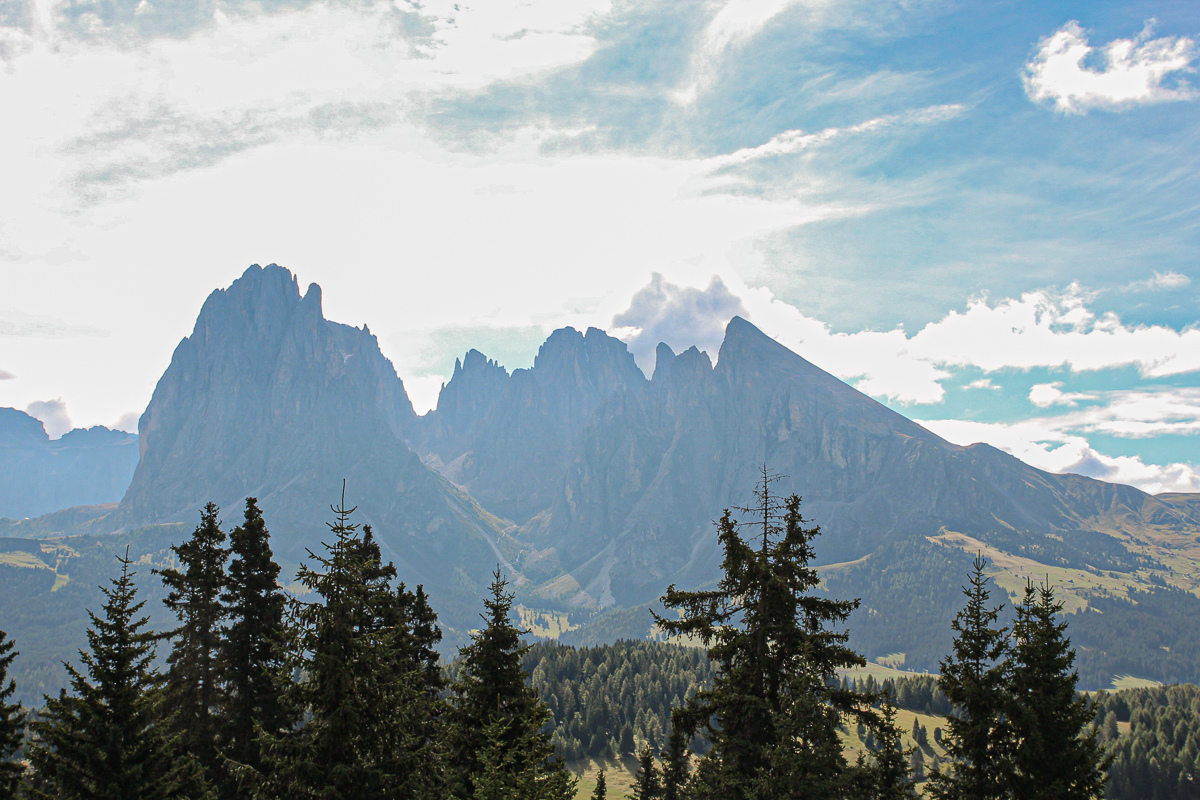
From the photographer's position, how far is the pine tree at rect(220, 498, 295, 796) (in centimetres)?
2869

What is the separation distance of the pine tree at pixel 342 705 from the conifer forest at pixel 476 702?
5 centimetres

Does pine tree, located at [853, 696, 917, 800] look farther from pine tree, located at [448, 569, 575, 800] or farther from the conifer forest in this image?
pine tree, located at [448, 569, 575, 800]

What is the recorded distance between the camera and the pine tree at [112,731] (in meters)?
20.3

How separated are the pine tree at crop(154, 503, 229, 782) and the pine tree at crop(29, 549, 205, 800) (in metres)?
7.34

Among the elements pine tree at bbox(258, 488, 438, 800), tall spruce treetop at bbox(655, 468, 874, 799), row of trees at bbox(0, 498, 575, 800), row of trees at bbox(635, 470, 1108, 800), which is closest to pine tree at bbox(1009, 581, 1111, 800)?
row of trees at bbox(635, 470, 1108, 800)

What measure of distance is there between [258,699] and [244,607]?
3.85 meters

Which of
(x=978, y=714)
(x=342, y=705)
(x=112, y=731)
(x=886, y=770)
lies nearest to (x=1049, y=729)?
(x=978, y=714)

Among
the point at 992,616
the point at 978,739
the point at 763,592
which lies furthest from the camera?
the point at 992,616

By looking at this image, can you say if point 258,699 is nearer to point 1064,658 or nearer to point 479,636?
point 479,636

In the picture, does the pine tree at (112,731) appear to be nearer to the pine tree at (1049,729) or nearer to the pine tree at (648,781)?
the pine tree at (1049,729)

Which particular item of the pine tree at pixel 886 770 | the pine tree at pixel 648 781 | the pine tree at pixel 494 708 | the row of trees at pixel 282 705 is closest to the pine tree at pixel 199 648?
the row of trees at pixel 282 705

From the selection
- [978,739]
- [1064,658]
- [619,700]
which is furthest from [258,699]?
[619,700]

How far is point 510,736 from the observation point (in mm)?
22438

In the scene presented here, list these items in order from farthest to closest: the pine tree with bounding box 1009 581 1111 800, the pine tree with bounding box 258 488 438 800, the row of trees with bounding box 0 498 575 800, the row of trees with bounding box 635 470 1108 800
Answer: the pine tree with bounding box 1009 581 1111 800 → the row of trees with bounding box 635 470 1108 800 → the row of trees with bounding box 0 498 575 800 → the pine tree with bounding box 258 488 438 800
